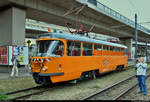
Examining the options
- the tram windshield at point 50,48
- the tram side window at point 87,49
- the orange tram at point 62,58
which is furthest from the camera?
the tram side window at point 87,49

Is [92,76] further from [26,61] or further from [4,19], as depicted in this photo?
[4,19]

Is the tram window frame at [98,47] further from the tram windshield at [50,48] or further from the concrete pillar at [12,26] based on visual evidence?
the concrete pillar at [12,26]

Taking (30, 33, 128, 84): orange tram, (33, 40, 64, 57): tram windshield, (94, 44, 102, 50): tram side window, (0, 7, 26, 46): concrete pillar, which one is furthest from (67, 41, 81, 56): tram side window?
(0, 7, 26, 46): concrete pillar

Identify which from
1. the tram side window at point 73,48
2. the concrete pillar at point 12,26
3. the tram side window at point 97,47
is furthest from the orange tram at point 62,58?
the concrete pillar at point 12,26

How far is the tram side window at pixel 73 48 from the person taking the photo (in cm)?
829

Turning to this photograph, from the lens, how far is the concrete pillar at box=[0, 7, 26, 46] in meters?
14.2

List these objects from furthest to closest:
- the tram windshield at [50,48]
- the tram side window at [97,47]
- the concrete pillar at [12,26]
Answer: the concrete pillar at [12,26] → the tram side window at [97,47] → the tram windshield at [50,48]

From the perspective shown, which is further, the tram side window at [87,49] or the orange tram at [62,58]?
the tram side window at [87,49]

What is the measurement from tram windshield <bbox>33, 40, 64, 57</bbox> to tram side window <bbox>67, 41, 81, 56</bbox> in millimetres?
489

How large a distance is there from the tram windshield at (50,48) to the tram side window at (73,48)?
489 mm

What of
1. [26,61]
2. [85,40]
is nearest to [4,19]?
[26,61]

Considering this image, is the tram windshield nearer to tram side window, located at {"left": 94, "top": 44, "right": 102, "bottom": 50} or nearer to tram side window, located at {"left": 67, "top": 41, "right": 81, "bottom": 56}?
tram side window, located at {"left": 67, "top": 41, "right": 81, "bottom": 56}

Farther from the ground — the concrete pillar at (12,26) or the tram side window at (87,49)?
the concrete pillar at (12,26)

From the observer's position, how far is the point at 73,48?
338 inches
